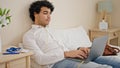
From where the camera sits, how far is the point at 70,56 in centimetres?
223

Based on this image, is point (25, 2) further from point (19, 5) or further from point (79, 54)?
point (79, 54)

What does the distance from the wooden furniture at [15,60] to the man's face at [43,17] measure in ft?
2.15

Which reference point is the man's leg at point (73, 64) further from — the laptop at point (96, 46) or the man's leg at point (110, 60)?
the man's leg at point (110, 60)

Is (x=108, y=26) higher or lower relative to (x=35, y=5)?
lower

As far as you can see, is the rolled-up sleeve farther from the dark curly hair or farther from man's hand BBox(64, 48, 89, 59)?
the dark curly hair

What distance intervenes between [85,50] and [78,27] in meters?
0.99

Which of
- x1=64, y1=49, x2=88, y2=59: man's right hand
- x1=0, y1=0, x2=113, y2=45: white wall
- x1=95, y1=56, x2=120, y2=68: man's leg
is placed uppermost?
x1=0, y1=0, x2=113, y2=45: white wall

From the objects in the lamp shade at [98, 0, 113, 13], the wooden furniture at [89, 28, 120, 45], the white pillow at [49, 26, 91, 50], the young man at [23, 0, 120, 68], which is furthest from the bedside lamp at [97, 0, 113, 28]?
the young man at [23, 0, 120, 68]

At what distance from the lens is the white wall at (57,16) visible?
7.53 feet

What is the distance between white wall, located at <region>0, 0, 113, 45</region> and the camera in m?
2.29

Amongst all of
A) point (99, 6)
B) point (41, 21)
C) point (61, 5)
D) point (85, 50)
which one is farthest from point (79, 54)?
point (99, 6)

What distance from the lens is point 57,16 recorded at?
9.73ft

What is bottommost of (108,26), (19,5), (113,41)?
(113,41)

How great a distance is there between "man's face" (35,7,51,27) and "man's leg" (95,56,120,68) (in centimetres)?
72
